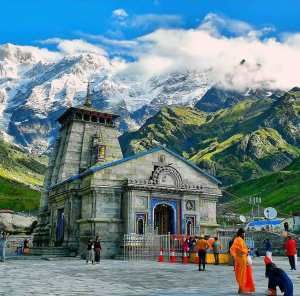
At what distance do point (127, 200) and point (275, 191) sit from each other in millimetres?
118473

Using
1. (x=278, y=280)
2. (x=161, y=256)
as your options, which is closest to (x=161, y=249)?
(x=161, y=256)

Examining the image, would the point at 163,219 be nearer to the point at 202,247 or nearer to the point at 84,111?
the point at 84,111

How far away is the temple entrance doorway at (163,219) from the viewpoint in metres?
43.1

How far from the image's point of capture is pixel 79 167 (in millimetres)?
50594

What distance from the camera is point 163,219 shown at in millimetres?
43750

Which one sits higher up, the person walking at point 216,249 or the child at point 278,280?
the person walking at point 216,249

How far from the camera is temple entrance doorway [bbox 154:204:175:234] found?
43125mm

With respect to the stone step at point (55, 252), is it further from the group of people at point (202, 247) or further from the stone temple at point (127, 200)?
the group of people at point (202, 247)

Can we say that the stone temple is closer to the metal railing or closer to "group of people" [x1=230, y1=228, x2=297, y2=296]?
the metal railing

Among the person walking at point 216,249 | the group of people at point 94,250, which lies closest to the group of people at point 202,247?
the person walking at point 216,249

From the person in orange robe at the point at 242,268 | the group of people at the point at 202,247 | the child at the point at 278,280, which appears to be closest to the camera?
the child at the point at 278,280

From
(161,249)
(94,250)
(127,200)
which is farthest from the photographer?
(127,200)

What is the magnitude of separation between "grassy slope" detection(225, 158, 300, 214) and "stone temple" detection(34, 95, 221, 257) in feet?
263

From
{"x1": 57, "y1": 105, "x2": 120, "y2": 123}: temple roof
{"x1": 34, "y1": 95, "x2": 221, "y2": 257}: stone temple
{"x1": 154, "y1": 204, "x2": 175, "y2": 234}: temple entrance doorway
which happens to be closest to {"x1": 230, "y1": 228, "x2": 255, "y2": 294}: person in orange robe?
{"x1": 34, "y1": 95, "x2": 221, "y2": 257}: stone temple
